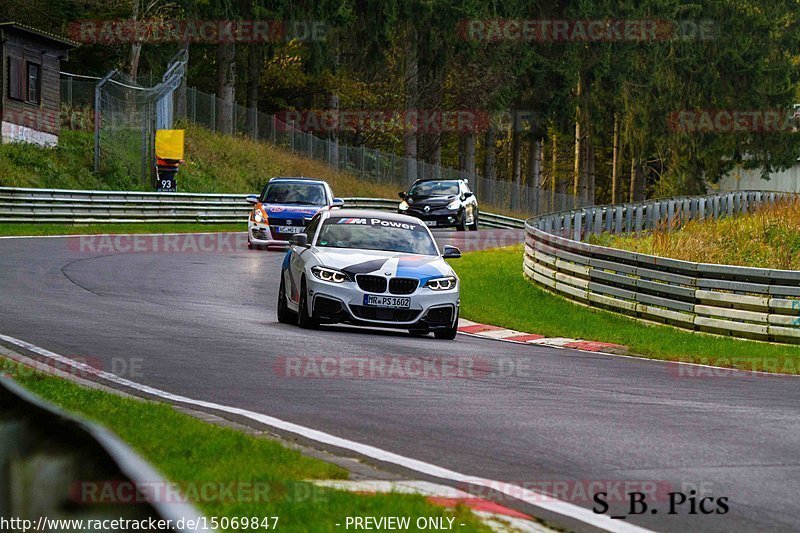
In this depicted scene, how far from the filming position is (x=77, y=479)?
2.47 metres

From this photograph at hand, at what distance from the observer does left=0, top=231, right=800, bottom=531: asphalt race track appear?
7.83 m

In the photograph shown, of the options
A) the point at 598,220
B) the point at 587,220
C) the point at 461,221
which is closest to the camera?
the point at 587,220

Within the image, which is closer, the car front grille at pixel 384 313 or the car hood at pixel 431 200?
the car front grille at pixel 384 313

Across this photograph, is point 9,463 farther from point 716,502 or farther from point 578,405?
point 578,405

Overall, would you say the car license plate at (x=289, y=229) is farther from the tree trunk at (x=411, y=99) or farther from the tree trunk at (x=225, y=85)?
the tree trunk at (x=411, y=99)

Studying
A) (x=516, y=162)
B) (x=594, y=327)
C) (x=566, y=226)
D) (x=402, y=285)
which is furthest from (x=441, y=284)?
(x=516, y=162)

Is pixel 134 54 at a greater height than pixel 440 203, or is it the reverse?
pixel 134 54

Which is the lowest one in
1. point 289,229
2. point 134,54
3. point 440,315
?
point 440,315

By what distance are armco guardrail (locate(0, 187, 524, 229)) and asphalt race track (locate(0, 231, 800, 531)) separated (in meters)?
→ 15.2

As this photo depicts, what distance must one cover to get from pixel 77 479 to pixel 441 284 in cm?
1450

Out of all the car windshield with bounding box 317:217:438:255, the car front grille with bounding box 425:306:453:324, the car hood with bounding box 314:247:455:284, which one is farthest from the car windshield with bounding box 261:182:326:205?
the car front grille with bounding box 425:306:453:324

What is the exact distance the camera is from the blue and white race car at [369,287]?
653 inches

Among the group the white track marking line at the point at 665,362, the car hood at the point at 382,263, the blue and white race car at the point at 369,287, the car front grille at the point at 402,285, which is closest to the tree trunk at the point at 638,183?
the white track marking line at the point at 665,362

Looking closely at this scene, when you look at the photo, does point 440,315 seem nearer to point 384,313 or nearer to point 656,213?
point 384,313
